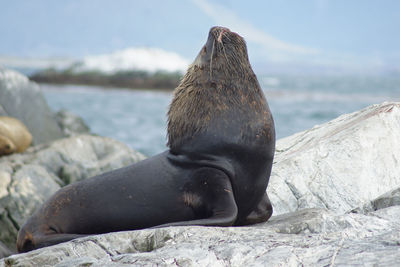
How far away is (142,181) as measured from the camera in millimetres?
5156

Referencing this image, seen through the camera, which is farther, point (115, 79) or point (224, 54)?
point (115, 79)

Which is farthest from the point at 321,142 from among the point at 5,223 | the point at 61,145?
the point at 61,145

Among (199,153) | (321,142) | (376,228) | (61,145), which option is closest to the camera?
(376,228)

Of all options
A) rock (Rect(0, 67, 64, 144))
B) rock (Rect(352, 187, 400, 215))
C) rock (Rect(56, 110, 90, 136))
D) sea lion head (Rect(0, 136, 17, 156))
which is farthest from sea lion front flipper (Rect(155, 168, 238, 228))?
rock (Rect(56, 110, 90, 136))

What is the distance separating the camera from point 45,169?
32.1 feet

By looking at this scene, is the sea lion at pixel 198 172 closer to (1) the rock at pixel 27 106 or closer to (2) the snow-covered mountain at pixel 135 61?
(1) the rock at pixel 27 106

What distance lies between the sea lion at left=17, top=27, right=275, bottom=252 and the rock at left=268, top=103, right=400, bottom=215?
97cm

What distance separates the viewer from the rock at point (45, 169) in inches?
341

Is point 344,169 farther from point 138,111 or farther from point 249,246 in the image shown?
point 138,111

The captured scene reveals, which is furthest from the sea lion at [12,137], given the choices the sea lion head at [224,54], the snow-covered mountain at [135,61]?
the snow-covered mountain at [135,61]

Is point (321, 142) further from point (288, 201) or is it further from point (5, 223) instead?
point (5, 223)

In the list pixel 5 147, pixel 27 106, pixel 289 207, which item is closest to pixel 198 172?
Result: pixel 289 207

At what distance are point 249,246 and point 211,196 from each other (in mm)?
1176

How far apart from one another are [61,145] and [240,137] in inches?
259
